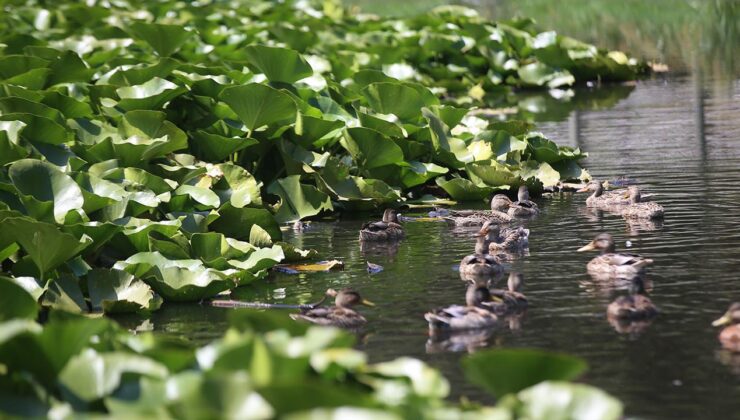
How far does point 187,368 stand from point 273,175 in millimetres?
6194

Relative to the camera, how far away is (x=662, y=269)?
7.47 m

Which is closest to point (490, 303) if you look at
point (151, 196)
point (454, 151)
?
point (151, 196)

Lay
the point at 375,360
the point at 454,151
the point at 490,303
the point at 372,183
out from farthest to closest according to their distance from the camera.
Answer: the point at 454,151 → the point at 372,183 → the point at 490,303 → the point at 375,360

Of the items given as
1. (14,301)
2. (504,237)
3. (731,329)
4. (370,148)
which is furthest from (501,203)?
(14,301)

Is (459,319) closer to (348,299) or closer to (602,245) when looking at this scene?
(348,299)

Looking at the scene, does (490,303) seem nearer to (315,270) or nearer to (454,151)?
(315,270)

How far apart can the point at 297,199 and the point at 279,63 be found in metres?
1.14

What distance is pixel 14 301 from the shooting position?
545 cm

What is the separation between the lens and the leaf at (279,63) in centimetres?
1006

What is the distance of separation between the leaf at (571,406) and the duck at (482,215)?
541cm

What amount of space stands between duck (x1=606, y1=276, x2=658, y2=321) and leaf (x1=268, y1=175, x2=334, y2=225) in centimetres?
352

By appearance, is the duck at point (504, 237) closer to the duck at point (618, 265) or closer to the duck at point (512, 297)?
the duck at point (618, 265)

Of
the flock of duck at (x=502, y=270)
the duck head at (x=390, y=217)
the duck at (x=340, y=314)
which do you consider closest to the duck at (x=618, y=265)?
the flock of duck at (x=502, y=270)

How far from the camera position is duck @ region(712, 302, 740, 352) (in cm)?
584
